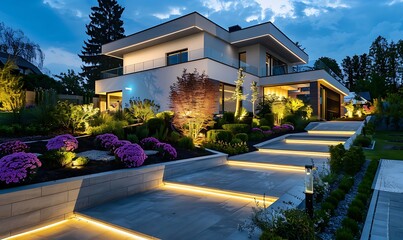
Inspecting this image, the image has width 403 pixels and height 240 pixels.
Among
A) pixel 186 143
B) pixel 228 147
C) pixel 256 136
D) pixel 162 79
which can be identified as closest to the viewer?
pixel 186 143

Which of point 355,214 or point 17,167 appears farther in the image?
point 17,167

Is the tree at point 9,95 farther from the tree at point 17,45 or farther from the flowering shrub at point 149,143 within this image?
the tree at point 17,45

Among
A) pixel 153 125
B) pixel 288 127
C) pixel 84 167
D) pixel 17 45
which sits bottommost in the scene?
pixel 84 167

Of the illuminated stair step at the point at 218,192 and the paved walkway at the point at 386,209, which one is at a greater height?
the paved walkway at the point at 386,209

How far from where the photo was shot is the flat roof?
1591 cm

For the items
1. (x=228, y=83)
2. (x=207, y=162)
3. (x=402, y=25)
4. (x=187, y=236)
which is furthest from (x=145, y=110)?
(x=402, y=25)

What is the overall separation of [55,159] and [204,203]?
283 cm

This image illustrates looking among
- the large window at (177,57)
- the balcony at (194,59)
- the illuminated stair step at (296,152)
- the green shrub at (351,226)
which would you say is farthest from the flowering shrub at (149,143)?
the large window at (177,57)

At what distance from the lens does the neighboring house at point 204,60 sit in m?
15.7

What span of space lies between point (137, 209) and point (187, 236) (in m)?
1.28

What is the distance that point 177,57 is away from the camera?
17734 mm

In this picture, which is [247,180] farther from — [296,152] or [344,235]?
[296,152]

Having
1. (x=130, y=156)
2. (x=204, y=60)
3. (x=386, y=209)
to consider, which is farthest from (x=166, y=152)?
(x=204, y=60)

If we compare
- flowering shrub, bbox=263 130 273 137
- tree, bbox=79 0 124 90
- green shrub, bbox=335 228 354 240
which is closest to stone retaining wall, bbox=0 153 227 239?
green shrub, bbox=335 228 354 240
